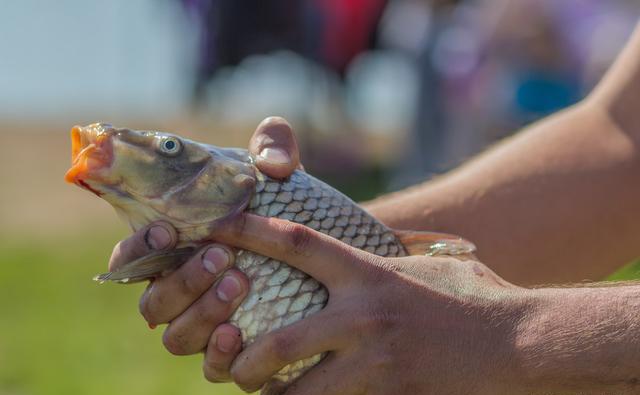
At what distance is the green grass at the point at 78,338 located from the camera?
5062mm

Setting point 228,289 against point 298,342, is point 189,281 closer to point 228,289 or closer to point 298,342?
point 228,289

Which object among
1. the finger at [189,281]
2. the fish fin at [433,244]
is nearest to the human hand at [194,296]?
the finger at [189,281]

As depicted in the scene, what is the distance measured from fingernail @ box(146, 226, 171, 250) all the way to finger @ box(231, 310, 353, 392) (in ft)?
0.89

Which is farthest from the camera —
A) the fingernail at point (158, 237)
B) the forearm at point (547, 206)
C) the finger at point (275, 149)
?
the forearm at point (547, 206)

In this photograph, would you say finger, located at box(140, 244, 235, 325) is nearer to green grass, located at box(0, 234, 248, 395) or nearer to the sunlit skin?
the sunlit skin

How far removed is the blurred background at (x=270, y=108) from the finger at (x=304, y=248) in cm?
285

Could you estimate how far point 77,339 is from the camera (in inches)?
234

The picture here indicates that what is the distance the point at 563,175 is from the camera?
2881 millimetres

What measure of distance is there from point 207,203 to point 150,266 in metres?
0.17

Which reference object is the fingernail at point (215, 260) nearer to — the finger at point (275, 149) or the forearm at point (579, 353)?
the finger at point (275, 149)

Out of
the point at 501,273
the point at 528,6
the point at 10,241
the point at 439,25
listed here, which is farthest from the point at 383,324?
the point at 10,241

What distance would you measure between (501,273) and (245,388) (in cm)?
94

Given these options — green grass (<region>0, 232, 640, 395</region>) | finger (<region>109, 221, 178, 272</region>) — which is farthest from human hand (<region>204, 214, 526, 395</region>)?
green grass (<region>0, 232, 640, 395</region>)

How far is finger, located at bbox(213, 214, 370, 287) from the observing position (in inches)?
80.6
